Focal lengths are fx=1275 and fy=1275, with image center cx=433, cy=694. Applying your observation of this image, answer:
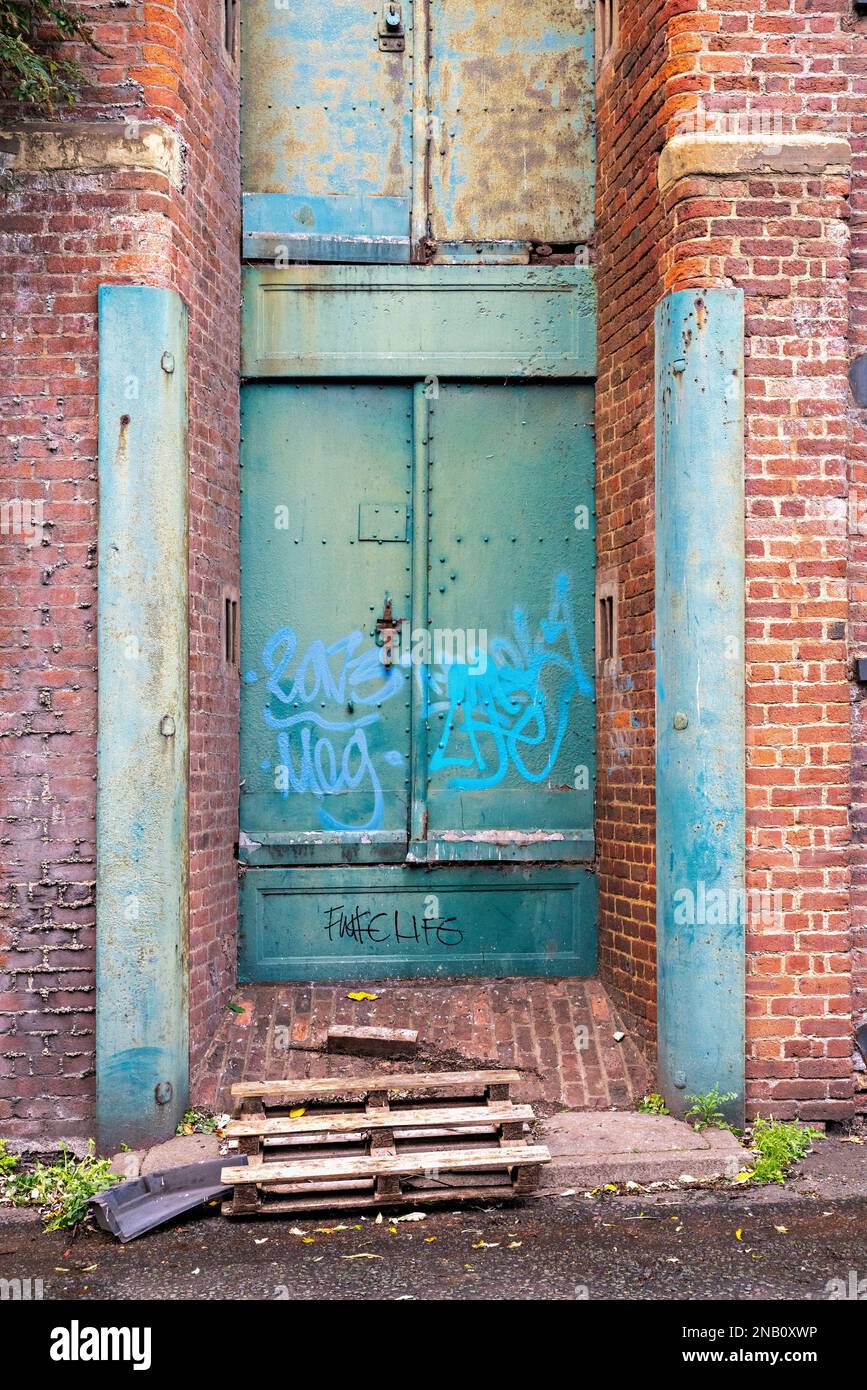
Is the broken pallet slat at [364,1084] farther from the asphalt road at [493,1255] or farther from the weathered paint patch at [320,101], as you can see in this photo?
the weathered paint patch at [320,101]

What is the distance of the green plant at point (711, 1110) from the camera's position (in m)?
5.51

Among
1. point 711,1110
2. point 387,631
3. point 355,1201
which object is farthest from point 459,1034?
point 387,631

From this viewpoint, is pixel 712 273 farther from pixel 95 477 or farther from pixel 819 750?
pixel 95 477

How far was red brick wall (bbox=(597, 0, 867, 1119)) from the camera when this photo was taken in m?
5.62

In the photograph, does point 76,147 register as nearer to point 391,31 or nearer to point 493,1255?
point 391,31

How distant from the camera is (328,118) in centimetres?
686

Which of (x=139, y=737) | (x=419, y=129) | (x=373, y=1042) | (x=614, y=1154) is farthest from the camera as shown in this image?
(x=419, y=129)

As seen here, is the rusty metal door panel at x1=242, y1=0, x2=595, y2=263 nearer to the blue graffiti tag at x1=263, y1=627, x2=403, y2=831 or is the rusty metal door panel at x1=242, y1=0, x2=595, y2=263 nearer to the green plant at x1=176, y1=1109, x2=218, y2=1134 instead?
the blue graffiti tag at x1=263, y1=627, x2=403, y2=831

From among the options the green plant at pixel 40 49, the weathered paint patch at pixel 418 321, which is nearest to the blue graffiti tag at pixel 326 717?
the weathered paint patch at pixel 418 321

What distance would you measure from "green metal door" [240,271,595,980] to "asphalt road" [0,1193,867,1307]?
6.37 ft

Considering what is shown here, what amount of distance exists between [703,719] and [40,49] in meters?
4.10

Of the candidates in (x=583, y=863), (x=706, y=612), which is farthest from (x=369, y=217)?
(x=583, y=863)

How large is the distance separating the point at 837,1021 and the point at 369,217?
469 centimetres

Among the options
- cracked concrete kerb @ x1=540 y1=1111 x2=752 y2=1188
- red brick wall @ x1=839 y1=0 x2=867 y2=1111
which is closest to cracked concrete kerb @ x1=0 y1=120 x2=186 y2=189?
red brick wall @ x1=839 y1=0 x2=867 y2=1111
